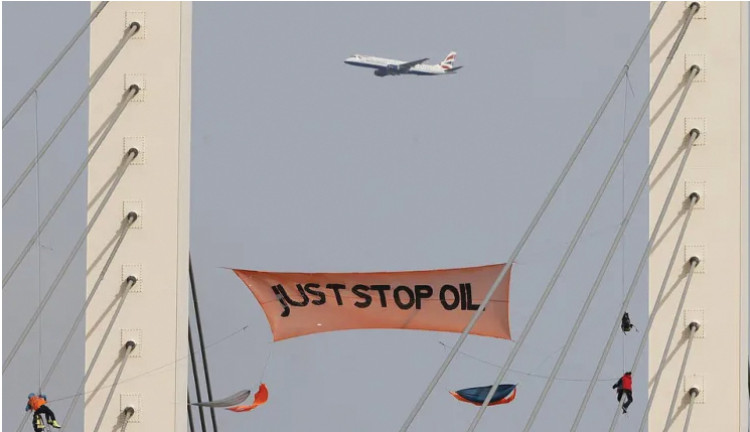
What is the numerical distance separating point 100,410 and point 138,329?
76 cm

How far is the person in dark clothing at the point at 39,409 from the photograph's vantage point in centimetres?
1633

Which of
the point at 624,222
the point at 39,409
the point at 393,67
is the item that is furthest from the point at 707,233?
the point at 393,67

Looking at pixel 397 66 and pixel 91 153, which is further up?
pixel 397 66

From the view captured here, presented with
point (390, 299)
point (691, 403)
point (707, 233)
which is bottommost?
point (691, 403)

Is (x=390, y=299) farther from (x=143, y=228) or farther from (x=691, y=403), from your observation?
(x=691, y=403)

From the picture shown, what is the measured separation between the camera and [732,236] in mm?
14695

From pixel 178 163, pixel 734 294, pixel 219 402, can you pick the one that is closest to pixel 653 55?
pixel 734 294

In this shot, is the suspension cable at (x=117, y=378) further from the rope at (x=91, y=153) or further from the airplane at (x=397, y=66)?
the airplane at (x=397, y=66)

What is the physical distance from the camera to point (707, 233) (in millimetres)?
14758

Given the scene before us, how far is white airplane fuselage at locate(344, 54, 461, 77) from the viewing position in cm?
9366

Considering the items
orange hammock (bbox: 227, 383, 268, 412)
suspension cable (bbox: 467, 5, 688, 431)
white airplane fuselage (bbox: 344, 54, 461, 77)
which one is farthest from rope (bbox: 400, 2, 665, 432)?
white airplane fuselage (bbox: 344, 54, 461, 77)

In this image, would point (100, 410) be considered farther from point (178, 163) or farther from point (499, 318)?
point (499, 318)

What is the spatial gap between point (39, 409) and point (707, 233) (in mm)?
6205

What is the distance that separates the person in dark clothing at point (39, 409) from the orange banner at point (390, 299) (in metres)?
2.95
